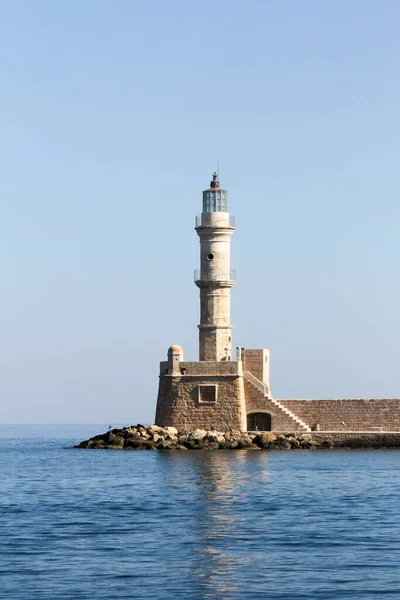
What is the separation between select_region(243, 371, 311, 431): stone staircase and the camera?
53.8 meters

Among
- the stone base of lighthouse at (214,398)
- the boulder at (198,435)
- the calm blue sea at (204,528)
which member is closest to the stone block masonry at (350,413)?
the stone base of lighthouse at (214,398)

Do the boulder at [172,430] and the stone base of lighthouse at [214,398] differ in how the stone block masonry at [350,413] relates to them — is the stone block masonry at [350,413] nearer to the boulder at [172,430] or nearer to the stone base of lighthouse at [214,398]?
the stone base of lighthouse at [214,398]

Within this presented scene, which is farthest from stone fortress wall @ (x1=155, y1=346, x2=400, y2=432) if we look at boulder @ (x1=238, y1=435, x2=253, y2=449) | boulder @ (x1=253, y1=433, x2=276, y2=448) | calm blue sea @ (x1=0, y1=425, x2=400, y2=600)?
calm blue sea @ (x1=0, y1=425, x2=400, y2=600)

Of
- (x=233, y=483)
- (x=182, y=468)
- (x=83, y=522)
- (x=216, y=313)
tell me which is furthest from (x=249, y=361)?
(x=83, y=522)

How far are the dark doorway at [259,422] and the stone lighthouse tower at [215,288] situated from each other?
2.72 meters

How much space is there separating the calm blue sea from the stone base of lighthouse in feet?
11.1

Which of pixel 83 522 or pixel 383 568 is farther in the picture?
pixel 83 522

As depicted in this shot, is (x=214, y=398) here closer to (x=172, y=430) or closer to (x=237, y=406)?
(x=237, y=406)

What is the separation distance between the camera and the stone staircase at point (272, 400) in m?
53.8

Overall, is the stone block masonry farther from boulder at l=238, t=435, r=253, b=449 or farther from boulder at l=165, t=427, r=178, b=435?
boulder at l=165, t=427, r=178, b=435

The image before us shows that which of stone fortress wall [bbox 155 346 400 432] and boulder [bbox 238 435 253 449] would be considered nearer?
boulder [bbox 238 435 253 449]

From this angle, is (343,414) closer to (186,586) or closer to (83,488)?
(83,488)

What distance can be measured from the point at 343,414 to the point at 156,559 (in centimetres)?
2929

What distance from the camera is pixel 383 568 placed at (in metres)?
24.3
